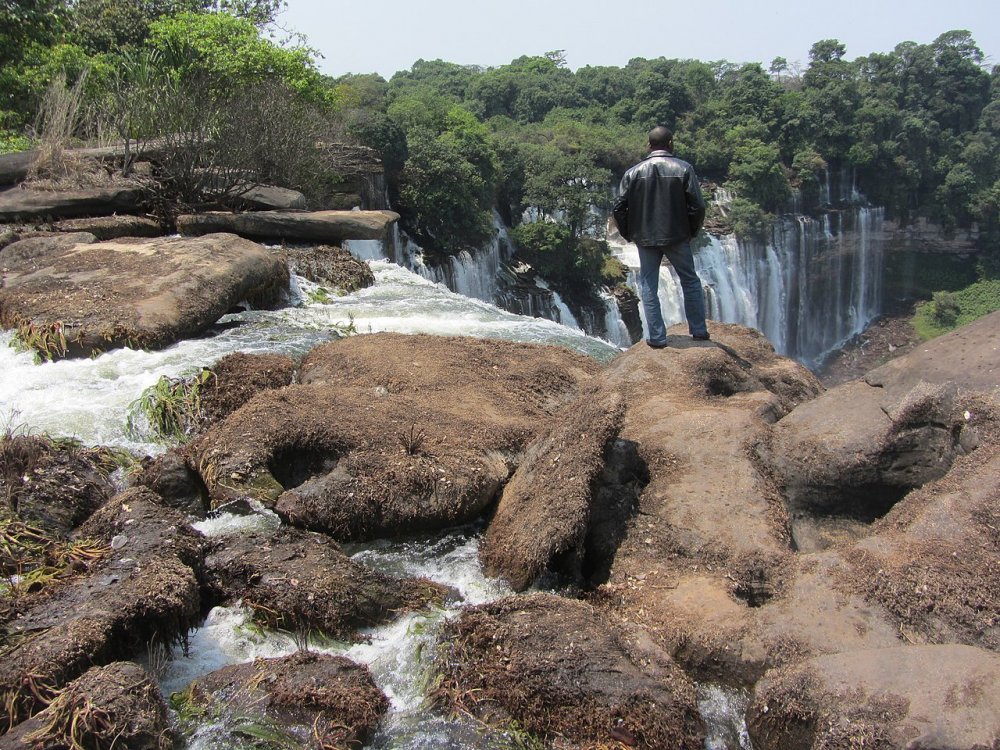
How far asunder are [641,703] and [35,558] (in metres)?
2.79

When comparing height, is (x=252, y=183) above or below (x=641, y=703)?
above

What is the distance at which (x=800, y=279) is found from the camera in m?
34.9

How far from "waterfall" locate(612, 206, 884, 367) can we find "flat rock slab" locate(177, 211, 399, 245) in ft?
47.2

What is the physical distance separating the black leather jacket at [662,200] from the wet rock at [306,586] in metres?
2.94

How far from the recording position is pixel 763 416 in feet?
16.2

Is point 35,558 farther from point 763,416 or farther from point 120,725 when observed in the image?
point 763,416

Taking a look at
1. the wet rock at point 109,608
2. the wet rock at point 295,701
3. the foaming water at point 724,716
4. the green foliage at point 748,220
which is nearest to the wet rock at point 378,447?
the wet rock at point 109,608

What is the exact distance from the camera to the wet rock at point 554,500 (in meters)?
3.88

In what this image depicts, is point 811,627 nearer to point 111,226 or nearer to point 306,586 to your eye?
point 306,586

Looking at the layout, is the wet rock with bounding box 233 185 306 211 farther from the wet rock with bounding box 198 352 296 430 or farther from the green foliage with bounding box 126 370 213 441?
the green foliage with bounding box 126 370 213 441

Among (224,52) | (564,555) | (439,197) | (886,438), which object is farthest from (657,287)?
(439,197)

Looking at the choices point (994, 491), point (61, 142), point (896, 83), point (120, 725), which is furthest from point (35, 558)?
point (896, 83)

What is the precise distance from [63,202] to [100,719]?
9.25 m

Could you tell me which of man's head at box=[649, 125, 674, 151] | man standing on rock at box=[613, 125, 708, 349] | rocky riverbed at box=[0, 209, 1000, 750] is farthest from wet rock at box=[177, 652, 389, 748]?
man's head at box=[649, 125, 674, 151]
